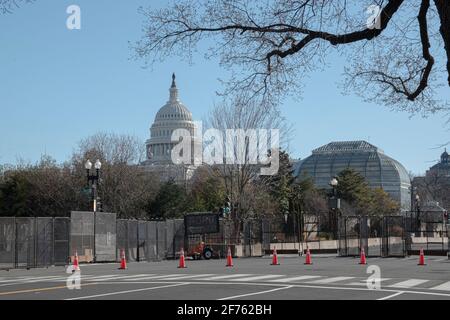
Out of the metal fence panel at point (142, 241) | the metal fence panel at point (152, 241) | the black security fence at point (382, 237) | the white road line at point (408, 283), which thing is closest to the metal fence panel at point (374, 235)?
the black security fence at point (382, 237)

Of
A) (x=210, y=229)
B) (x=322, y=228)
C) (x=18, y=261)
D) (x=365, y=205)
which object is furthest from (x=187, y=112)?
(x=18, y=261)

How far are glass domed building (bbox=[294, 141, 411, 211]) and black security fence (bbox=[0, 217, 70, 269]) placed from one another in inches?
4757

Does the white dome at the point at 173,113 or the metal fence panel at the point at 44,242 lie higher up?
the white dome at the point at 173,113

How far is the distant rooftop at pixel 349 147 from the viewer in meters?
165

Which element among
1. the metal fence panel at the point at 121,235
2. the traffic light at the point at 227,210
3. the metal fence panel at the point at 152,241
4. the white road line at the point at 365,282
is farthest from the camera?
the traffic light at the point at 227,210

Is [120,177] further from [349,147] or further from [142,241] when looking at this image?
[349,147]

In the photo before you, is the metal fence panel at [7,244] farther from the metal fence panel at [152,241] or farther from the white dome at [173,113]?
the white dome at [173,113]

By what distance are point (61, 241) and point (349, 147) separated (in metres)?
141

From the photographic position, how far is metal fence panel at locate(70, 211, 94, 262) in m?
36.2

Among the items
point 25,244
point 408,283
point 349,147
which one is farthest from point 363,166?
point 408,283

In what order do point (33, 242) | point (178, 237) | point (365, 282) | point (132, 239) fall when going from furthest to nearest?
point (178, 237)
point (132, 239)
point (33, 242)
point (365, 282)

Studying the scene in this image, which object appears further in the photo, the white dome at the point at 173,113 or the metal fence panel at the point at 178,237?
the white dome at the point at 173,113

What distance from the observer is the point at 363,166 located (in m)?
159

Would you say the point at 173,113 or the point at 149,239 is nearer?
the point at 149,239
